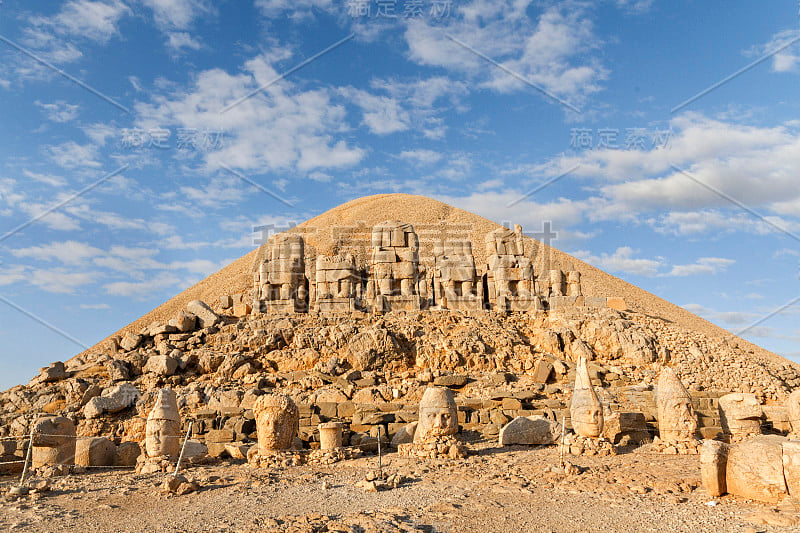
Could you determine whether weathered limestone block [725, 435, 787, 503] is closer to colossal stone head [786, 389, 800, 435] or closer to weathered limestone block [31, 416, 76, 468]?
colossal stone head [786, 389, 800, 435]

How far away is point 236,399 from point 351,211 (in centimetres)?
3549

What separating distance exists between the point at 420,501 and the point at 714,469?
372 centimetres

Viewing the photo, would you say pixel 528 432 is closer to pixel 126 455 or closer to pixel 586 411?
pixel 586 411

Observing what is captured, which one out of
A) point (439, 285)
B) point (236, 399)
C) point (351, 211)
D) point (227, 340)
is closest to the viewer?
point (236, 399)

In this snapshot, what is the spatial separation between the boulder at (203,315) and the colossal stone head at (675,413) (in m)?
13.2

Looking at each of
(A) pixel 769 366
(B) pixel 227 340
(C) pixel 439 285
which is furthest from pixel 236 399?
(A) pixel 769 366

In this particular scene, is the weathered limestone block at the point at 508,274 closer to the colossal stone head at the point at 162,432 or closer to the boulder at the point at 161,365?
the boulder at the point at 161,365

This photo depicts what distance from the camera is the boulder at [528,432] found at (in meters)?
11.6

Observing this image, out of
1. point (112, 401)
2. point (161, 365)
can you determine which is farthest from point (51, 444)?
point (161, 365)

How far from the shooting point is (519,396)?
1455 centimetres

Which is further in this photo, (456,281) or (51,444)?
(456,281)

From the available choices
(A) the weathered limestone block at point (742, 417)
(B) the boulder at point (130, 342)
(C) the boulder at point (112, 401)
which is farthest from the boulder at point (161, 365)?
(A) the weathered limestone block at point (742, 417)

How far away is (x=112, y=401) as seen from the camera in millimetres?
14453

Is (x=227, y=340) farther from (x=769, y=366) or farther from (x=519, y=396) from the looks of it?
(x=769, y=366)
